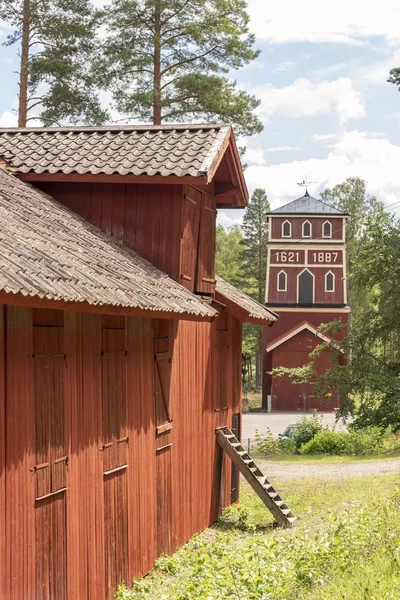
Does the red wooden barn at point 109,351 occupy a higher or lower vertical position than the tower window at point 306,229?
lower

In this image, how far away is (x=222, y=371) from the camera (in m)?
16.8

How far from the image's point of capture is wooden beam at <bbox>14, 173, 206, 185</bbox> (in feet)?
42.1

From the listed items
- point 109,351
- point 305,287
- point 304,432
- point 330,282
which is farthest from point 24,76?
point 330,282

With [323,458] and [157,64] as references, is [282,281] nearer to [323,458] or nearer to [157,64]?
[323,458]

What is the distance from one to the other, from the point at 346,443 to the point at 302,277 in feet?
69.9

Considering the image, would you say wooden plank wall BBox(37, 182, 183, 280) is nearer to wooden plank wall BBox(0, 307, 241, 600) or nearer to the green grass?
wooden plank wall BBox(0, 307, 241, 600)

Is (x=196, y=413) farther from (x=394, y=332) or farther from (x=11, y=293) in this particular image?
(x=394, y=332)

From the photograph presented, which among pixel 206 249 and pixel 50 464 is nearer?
pixel 50 464

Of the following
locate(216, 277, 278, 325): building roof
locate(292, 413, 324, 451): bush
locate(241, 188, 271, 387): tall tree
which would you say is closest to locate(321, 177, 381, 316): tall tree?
locate(241, 188, 271, 387): tall tree

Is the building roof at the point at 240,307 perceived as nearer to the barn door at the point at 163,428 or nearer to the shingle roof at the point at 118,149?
the shingle roof at the point at 118,149

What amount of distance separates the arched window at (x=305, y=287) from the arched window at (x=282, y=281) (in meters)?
0.85

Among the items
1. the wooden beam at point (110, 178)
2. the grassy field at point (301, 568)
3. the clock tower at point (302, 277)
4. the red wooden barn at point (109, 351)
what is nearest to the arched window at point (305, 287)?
the clock tower at point (302, 277)

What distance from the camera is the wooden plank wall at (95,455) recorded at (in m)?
7.99

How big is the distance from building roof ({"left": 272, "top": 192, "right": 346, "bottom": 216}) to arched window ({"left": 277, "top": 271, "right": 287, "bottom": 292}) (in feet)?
12.8
